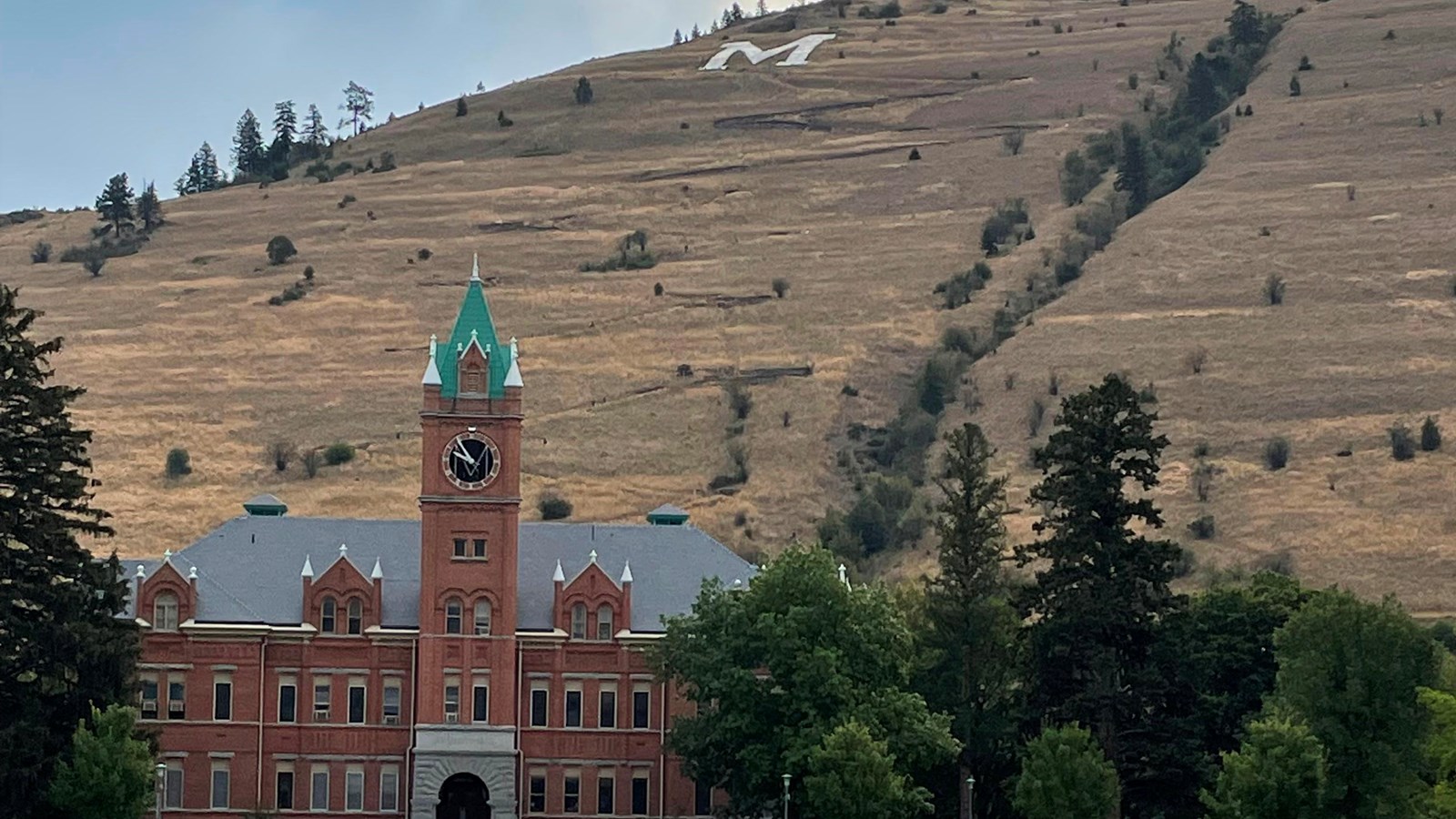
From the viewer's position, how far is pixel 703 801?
104188 mm

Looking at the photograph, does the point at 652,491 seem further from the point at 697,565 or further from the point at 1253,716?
the point at 1253,716

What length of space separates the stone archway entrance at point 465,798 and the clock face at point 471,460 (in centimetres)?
1088

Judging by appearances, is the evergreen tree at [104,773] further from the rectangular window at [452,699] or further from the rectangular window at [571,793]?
the rectangular window at [571,793]

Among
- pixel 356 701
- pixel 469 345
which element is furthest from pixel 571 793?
pixel 469 345

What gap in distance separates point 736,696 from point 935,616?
10452 mm

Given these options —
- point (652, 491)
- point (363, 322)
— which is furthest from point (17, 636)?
point (363, 322)

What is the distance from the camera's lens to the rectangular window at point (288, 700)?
10288cm

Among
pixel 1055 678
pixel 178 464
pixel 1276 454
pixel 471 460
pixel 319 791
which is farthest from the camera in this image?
pixel 178 464

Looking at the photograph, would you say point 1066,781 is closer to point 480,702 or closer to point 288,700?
point 480,702

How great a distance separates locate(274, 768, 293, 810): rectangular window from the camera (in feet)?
336

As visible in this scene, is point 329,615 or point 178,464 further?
point 178,464

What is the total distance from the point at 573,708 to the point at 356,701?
801 centimetres

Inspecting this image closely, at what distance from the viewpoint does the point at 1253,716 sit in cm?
9619

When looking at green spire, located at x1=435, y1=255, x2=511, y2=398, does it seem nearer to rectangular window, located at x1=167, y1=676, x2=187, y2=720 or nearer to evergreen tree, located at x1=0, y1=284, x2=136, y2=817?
rectangular window, located at x1=167, y1=676, x2=187, y2=720
